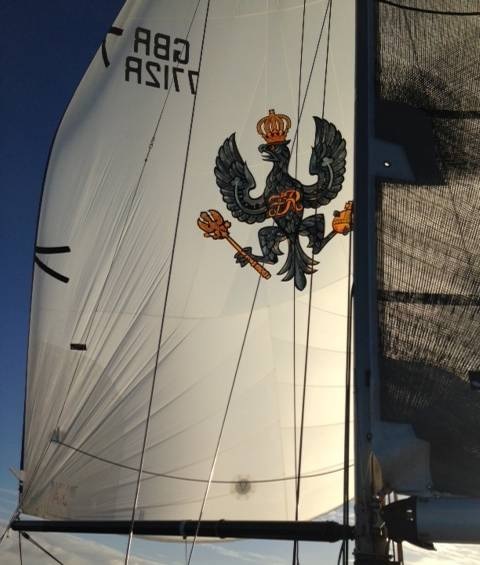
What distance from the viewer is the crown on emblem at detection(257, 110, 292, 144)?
435cm

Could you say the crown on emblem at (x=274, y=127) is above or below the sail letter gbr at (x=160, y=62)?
below

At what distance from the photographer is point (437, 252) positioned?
2.83 metres

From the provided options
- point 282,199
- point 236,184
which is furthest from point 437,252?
point 236,184

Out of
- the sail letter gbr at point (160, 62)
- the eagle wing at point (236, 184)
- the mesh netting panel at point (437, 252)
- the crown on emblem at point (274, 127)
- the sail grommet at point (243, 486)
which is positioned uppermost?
the sail letter gbr at point (160, 62)

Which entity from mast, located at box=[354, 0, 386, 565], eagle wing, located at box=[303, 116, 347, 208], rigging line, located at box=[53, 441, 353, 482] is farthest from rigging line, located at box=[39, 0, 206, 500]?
mast, located at box=[354, 0, 386, 565]

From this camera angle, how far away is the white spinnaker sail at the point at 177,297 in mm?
3916

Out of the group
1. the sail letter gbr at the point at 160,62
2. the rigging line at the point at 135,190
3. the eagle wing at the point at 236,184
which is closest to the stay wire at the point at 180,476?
the rigging line at the point at 135,190

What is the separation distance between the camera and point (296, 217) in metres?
4.09

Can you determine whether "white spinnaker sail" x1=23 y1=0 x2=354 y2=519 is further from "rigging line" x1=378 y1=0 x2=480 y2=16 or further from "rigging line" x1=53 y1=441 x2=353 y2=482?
"rigging line" x1=378 y1=0 x2=480 y2=16

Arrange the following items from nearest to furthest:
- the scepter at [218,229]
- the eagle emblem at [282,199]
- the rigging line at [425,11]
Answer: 1. the rigging line at [425,11]
2. the eagle emblem at [282,199]
3. the scepter at [218,229]

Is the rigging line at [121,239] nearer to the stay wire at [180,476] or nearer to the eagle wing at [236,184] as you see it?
the stay wire at [180,476]

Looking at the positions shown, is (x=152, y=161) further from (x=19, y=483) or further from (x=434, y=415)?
(x=434, y=415)

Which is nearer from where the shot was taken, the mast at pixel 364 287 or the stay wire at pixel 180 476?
the mast at pixel 364 287

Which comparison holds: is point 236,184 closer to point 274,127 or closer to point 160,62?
point 274,127
